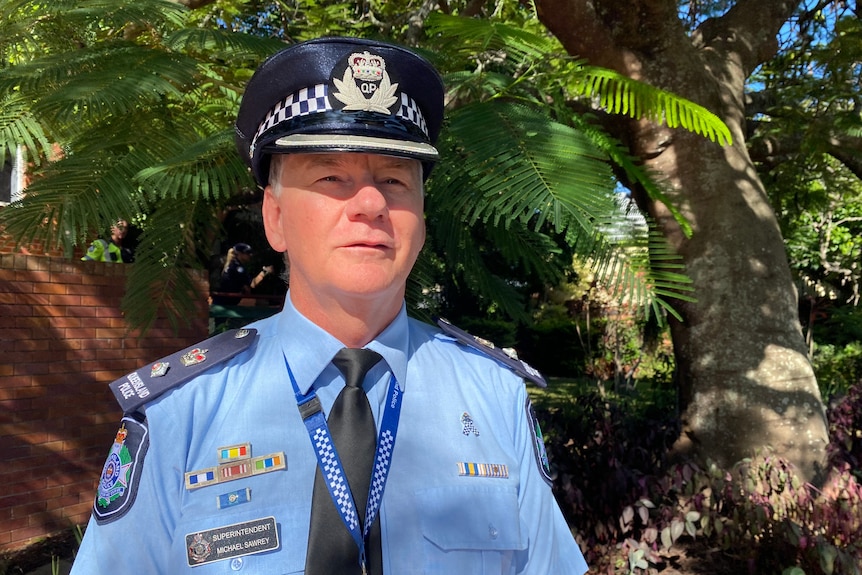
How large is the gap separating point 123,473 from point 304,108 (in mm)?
777

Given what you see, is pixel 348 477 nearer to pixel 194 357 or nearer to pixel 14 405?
pixel 194 357

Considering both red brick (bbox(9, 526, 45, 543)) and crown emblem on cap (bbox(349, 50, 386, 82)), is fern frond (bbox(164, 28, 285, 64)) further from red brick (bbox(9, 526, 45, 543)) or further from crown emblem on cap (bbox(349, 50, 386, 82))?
red brick (bbox(9, 526, 45, 543))

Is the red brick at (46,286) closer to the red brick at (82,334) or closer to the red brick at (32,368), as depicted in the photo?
the red brick at (82,334)

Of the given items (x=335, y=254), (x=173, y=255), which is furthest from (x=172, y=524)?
(x=173, y=255)

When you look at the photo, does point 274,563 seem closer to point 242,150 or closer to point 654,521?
point 242,150

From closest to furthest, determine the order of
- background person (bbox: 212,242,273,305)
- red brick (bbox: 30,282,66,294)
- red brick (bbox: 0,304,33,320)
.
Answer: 1. red brick (bbox: 0,304,33,320)
2. red brick (bbox: 30,282,66,294)
3. background person (bbox: 212,242,273,305)

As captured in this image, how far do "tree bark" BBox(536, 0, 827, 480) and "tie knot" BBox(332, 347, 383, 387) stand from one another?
254 centimetres

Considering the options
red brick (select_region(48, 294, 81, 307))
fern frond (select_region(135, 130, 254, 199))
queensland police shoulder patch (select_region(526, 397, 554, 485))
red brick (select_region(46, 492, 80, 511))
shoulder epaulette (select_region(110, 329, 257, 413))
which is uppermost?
fern frond (select_region(135, 130, 254, 199))

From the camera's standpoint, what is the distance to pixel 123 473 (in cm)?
119

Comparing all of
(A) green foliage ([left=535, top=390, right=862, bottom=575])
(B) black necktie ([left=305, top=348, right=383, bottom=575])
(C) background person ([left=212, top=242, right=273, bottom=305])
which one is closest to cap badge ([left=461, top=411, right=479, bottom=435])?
(B) black necktie ([left=305, top=348, right=383, bottom=575])

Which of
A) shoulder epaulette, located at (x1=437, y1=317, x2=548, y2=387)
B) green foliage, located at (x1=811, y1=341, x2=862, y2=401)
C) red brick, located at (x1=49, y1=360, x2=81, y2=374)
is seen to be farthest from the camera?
green foliage, located at (x1=811, y1=341, x2=862, y2=401)

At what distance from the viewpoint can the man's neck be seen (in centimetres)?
135

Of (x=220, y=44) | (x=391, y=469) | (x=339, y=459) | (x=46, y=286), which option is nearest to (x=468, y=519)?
(x=391, y=469)

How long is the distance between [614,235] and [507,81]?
21.7 inches
